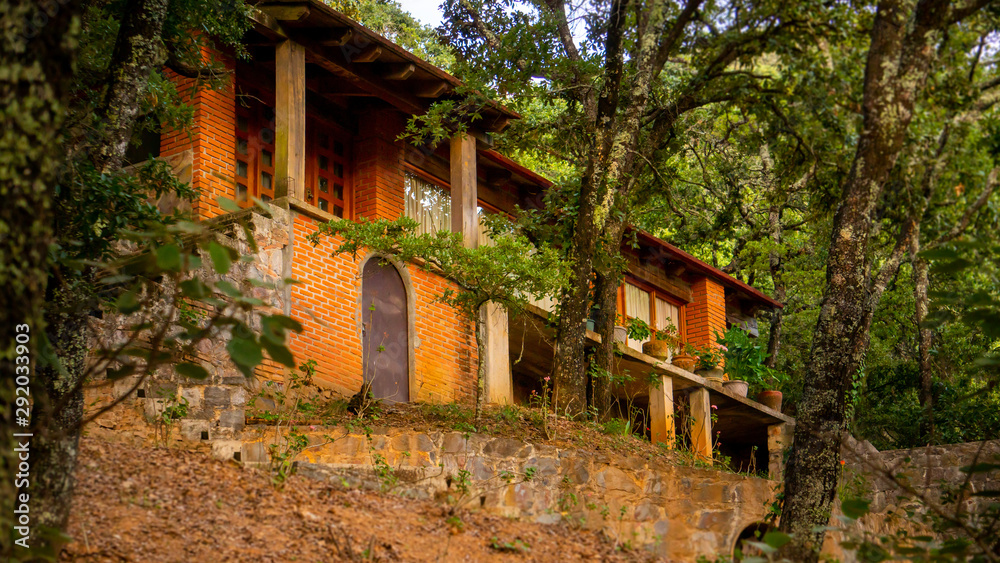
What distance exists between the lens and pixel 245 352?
3.62 metres

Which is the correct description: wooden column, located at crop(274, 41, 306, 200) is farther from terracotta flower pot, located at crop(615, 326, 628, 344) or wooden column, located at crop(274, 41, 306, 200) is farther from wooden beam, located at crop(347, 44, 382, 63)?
terracotta flower pot, located at crop(615, 326, 628, 344)

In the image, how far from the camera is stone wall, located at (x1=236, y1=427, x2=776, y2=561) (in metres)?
8.72

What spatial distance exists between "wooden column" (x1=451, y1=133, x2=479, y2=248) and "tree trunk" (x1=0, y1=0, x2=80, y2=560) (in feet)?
31.7

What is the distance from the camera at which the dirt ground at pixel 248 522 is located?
6.19m

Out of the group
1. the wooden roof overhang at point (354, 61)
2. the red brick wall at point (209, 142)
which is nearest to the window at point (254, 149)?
the red brick wall at point (209, 142)

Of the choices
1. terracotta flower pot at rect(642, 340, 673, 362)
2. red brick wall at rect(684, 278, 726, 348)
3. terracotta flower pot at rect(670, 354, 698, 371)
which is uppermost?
red brick wall at rect(684, 278, 726, 348)

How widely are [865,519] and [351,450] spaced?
6658 millimetres

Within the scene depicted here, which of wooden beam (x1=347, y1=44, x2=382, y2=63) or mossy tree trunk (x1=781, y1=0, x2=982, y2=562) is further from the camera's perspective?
wooden beam (x1=347, y1=44, x2=382, y2=63)

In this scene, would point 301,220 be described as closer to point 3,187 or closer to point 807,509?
point 807,509

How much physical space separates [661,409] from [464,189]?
14.8 feet

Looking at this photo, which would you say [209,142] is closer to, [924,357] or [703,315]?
[703,315]

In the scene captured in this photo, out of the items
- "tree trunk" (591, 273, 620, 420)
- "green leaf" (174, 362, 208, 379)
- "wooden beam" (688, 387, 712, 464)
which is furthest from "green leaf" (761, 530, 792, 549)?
"wooden beam" (688, 387, 712, 464)

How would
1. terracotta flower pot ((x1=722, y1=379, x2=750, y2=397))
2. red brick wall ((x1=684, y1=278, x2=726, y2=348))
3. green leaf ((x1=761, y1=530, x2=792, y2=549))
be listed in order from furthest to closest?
red brick wall ((x1=684, y1=278, x2=726, y2=348))
terracotta flower pot ((x1=722, y1=379, x2=750, y2=397))
green leaf ((x1=761, y1=530, x2=792, y2=549))

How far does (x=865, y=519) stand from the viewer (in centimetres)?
1173
